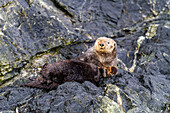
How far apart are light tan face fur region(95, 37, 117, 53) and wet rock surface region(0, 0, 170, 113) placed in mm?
917

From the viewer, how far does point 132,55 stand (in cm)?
707

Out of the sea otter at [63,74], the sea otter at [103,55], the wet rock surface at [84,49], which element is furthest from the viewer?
the sea otter at [103,55]

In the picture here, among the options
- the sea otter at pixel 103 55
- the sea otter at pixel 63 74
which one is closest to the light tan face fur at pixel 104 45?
the sea otter at pixel 103 55

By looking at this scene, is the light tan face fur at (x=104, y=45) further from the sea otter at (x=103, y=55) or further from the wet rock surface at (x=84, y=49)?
the wet rock surface at (x=84, y=49)

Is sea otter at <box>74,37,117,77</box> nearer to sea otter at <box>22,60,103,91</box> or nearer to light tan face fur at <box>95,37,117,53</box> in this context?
light tan face fur at <box>95,37,117,53</box>

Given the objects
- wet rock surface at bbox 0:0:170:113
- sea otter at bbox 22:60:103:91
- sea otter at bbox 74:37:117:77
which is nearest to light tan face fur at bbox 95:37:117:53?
sea otter at bbox 74:37:117:77

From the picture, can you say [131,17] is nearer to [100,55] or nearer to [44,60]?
[100,55]

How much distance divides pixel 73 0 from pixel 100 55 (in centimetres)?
253

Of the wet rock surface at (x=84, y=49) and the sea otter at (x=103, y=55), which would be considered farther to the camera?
the sea otter at (x=103, y=55)

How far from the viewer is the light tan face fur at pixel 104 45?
5.50 m

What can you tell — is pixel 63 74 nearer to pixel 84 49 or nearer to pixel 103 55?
pixel 103 55

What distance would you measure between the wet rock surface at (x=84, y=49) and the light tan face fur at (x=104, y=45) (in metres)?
0.92

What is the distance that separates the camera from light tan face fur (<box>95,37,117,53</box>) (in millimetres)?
5496

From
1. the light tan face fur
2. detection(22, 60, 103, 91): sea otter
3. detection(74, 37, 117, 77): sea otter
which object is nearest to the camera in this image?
detection(22, 60, 103, 91): sea otter
